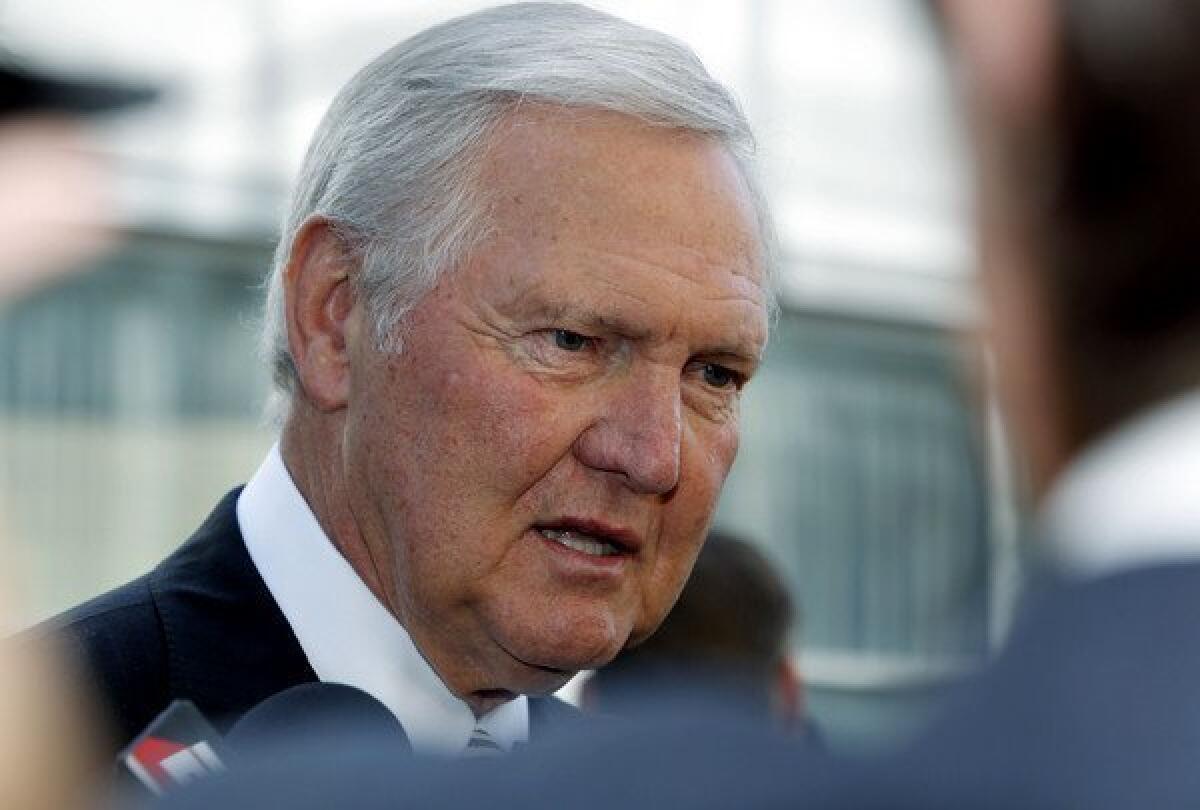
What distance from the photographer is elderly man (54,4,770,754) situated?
342 cm

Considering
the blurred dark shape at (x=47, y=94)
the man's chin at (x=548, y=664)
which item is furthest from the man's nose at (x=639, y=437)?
the blurred dark shape at (x=47, y=94)

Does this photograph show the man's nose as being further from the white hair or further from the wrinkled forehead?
the white hair

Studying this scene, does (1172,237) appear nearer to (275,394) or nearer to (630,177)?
(630,177)

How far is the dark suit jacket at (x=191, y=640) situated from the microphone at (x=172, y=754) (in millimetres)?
1154

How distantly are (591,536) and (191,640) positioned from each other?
56cm

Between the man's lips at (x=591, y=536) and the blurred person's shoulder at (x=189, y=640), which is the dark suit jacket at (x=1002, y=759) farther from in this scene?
the man's lips at (x=591, y=536)

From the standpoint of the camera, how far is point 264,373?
26.0 ft

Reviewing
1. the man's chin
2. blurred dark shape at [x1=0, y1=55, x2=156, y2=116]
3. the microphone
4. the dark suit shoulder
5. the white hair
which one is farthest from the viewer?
the white hair

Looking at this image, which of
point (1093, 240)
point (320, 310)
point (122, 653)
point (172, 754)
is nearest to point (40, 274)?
point (172, 754)

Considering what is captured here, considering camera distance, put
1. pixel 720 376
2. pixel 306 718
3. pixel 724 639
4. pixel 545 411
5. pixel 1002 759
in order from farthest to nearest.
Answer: pixel 724 639 < pixel 720 376 < pixel 545 411 < pixel 306 718 < pixel 1002 759

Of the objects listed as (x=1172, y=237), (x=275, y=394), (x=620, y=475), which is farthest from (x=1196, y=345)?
(x=275, y=394)

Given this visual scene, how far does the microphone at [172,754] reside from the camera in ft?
5.42

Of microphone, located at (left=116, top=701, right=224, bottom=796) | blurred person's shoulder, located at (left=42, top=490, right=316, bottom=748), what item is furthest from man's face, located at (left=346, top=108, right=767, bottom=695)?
microphone, located at (left=116, top=701, right=224, bottom=796)

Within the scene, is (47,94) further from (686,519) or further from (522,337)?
(686,519)
